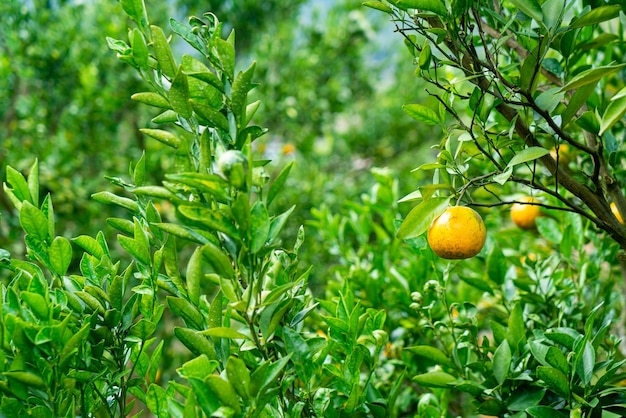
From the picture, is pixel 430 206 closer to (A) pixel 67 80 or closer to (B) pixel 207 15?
(B) pixel 207 15

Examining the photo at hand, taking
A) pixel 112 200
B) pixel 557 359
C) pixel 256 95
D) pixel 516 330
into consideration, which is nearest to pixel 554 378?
pixel 557 359

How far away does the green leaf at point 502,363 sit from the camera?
722 mm

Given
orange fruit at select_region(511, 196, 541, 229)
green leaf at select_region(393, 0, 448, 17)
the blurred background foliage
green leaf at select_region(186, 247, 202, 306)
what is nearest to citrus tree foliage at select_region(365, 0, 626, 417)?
green leaf at select_region(393, 0, 448, 17)

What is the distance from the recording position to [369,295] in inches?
42.9

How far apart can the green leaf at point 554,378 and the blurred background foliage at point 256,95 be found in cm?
138

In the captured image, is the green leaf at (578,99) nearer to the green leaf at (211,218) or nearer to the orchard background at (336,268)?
the orchard background at (336,268)

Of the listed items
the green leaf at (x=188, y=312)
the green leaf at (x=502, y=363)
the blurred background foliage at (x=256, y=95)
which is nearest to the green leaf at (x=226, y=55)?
the green leaf at (x=188, y=312)

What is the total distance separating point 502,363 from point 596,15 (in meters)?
0.40

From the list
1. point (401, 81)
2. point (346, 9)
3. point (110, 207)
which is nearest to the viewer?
point (110, 207)

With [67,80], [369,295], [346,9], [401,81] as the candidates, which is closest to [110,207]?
[67,80]

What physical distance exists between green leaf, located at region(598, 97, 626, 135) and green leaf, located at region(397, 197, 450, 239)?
0.18 meters

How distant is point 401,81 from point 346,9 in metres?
0.72

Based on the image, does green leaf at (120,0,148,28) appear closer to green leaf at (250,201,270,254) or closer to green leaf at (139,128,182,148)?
green leaf at (139,128,182,148)

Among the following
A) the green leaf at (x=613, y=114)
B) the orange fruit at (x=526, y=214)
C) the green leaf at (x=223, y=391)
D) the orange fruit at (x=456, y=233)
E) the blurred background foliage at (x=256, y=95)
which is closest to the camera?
the green leaf at (x=223, y=391)
